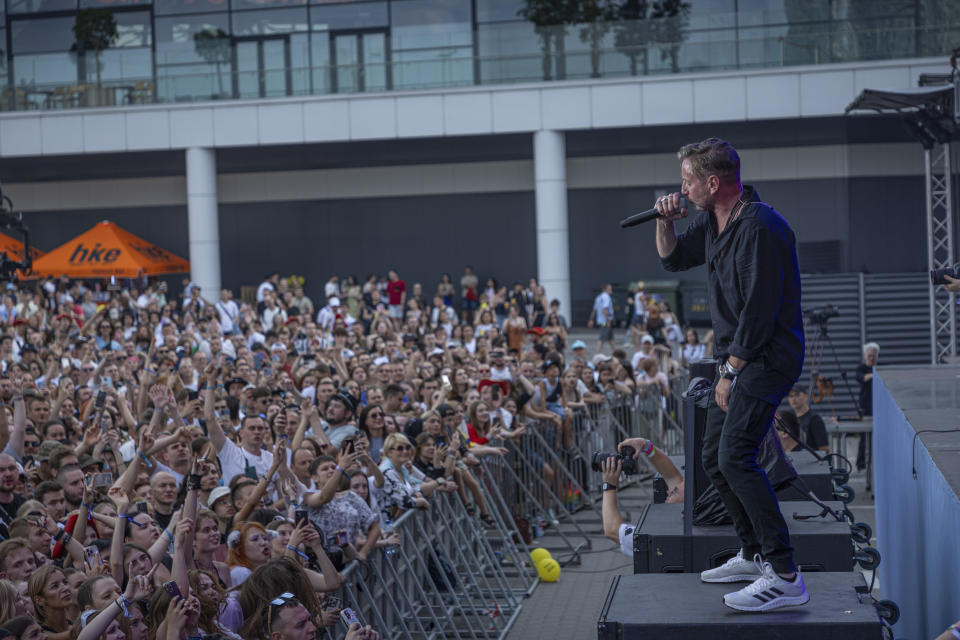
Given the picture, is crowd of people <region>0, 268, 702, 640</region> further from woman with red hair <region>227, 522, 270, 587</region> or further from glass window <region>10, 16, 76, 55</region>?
glass window <region>10, 16, 76, 55</region>

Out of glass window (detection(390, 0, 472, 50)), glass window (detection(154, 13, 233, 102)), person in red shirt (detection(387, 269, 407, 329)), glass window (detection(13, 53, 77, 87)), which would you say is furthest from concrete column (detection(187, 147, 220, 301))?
glass window (detection(390, 0, 472, 50))

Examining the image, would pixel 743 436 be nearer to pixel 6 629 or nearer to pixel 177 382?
pixel 6 629

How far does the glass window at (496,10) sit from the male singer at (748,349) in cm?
2912

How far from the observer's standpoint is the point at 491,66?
94.8ft

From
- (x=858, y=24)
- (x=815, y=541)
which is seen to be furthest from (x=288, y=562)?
(x=858, y=24)

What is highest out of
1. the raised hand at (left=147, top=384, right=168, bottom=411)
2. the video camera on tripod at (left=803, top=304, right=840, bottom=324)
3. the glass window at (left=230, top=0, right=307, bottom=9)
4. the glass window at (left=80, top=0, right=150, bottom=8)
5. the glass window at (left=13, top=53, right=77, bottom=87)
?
the glass window at (left=80, top=0, right=150, bottom=8)

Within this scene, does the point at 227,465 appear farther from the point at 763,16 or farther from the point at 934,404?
the point at 763,16

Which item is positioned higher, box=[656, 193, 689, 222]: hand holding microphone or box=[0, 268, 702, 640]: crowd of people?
box=[656, 193, 689, 222]: hand holding microphone

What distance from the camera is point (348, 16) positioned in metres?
33.4

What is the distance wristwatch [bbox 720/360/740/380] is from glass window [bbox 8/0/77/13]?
3355cm

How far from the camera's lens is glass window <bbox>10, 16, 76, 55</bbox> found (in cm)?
3425

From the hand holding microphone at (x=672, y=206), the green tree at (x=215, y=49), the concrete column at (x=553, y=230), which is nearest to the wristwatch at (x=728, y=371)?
the hand holding microphone at (x=672, y=206)

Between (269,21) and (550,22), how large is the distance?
27.8ft

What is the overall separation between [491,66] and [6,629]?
82.6 feet
